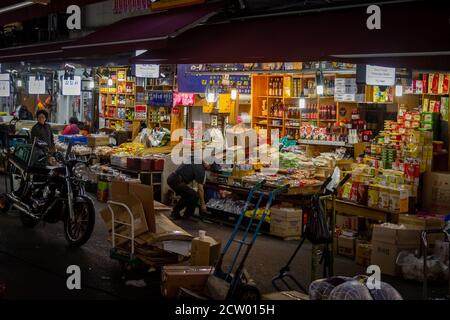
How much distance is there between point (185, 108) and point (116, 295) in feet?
40.3

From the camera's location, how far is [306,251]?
10273 mm

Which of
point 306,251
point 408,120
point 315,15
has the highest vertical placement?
point 315,15

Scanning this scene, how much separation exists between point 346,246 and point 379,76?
151 inches

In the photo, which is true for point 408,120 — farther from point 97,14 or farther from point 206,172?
point 97,14

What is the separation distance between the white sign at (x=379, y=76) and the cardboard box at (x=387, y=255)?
394cm

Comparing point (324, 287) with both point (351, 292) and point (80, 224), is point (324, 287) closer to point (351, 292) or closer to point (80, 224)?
point (351, 292)

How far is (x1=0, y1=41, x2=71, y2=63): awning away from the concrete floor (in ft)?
11.3

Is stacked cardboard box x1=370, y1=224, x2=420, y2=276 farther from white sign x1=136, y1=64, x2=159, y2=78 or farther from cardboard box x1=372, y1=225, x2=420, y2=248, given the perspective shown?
white sign x1=136, y1=64, x2=159, y2=78

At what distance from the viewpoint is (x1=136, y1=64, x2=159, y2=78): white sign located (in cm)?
1686

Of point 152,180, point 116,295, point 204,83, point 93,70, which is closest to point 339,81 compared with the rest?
point 204,83

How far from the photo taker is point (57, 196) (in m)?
10.2

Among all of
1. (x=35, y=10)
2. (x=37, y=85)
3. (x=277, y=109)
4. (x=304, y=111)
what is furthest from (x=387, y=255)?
(x=37, y=85)

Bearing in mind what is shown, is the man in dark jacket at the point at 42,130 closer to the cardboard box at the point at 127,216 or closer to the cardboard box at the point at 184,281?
the cardboard box at the point at 127,216

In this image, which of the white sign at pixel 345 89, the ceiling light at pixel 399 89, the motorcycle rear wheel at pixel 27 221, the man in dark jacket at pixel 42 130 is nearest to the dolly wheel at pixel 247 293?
the motorcycle rear wheel at pixel 27 221
